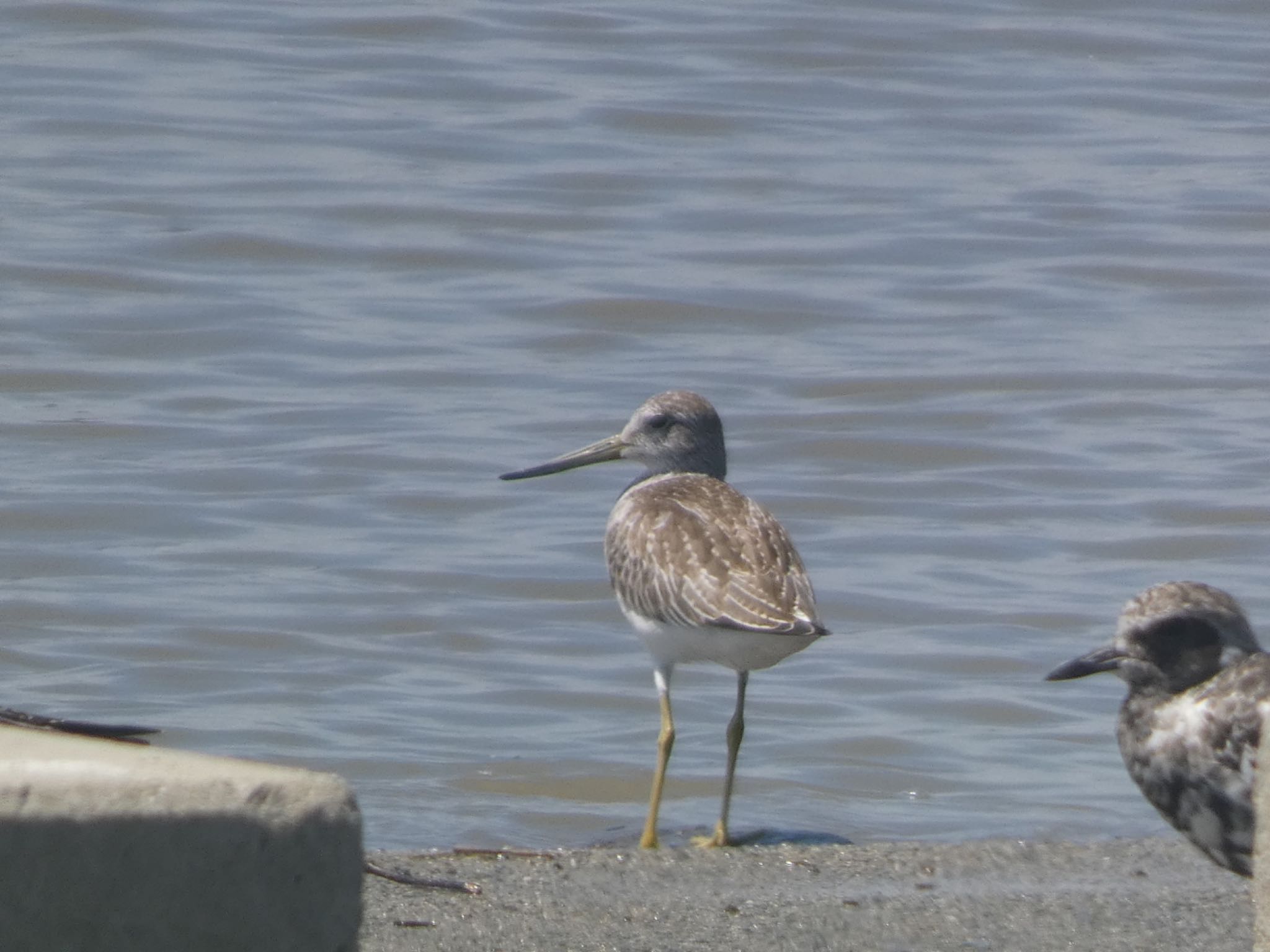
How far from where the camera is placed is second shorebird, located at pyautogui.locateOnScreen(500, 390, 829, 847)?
6.55m

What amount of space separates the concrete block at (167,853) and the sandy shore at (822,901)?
5.88 ft

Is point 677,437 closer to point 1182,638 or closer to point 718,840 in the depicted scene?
point 718,840

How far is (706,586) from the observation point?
6.73 meters

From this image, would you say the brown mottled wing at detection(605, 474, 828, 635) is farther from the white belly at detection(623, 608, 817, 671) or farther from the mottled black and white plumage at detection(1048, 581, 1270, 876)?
the mottled black and white plumage at detection(1048, 581, 1270, 876)

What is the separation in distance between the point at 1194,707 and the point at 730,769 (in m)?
2.32

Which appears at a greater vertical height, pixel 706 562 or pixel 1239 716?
pixel 1239 716

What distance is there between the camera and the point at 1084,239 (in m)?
13.4

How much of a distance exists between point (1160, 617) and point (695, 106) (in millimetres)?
11046

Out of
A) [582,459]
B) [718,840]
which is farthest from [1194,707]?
[582,459]

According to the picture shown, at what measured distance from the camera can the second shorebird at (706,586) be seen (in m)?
6.55

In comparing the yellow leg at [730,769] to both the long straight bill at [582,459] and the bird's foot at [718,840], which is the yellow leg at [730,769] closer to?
the bird's foot at [718,840]

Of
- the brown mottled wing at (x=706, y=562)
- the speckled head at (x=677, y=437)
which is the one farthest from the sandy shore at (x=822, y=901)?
the speckled head at (x=677, y=437)

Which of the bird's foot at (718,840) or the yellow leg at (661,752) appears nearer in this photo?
the bird's foot at (718,840)

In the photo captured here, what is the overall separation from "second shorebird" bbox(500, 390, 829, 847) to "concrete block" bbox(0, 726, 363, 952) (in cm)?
355
